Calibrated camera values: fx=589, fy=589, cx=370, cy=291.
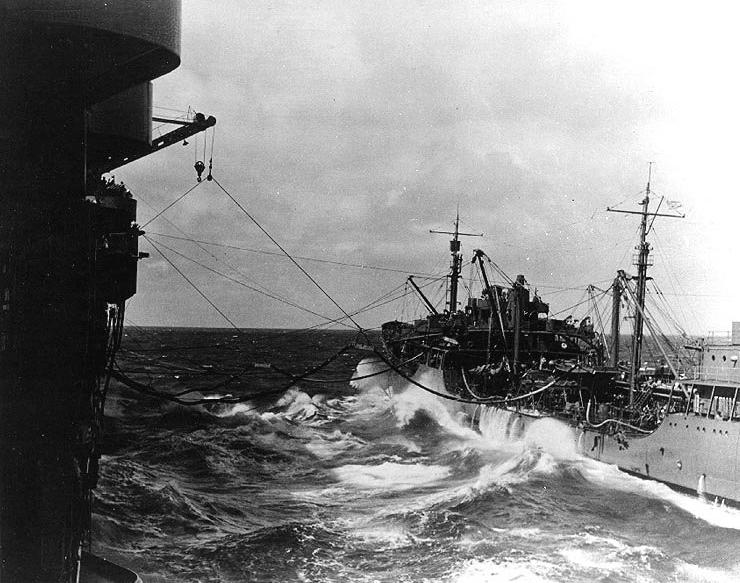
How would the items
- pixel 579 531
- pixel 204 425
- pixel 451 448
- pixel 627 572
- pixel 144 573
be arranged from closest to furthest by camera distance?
1. pixel 144 573
2. pixel 627 572
3. pixel 579 531
4. pixel 451 448
5. pixel 204 425

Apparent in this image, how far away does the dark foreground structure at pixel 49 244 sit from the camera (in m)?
6.42

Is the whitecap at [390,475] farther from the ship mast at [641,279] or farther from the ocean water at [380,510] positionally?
the ship mast at [641,279]

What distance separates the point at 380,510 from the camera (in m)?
20.6

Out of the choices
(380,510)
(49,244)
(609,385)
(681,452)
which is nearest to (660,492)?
(681,452)

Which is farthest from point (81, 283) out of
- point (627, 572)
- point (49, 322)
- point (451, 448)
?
point (451, 448)

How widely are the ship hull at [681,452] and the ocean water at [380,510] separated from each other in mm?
757

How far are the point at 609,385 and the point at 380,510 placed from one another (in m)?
19.6

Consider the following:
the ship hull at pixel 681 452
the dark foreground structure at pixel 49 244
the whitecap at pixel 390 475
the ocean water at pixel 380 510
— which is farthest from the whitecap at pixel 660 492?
the dark foreground structure at pixel 49 244

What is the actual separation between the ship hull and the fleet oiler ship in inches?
1.8

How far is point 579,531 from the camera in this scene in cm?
1980

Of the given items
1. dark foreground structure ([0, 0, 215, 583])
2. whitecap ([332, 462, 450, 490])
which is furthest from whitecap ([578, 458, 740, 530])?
dark foreground structure ([0, 0, 215, 583])

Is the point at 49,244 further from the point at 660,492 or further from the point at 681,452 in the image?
the point at 681,452

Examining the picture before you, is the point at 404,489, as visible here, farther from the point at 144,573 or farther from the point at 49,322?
the point at 49,322

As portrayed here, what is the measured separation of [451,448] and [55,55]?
32.0 meters
